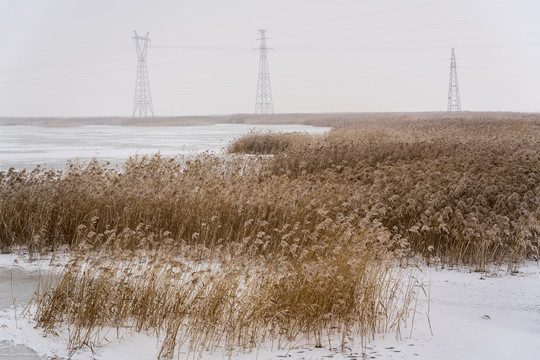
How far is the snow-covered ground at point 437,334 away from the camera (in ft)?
19.4

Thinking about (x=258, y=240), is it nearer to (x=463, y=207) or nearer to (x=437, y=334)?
(x=437, y=334)

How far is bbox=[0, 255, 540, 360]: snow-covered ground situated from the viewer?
5926mm

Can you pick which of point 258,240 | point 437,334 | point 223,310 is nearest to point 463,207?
point 437,334

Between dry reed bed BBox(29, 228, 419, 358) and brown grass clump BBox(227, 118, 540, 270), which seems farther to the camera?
brown grass clump BBox(227, 118, 540, 270)

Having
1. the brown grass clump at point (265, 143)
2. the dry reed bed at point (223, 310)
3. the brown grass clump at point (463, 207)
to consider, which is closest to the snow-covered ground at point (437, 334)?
the dry reed bed at point (223, 310)

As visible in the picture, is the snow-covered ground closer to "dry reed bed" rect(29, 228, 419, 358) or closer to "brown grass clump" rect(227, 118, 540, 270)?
"dry reed bed" rect(29, 228, 419, 358)

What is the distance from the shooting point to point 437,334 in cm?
666

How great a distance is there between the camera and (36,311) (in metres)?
6.66

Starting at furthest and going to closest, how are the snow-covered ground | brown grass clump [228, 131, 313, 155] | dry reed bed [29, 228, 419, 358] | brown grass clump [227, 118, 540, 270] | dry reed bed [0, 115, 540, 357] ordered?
brown grass clump [228, 131, 313, 155] → brown grass clump [227, 118, 540, 270] → dry reed bed [0, 115, 540, 357] → dry reed bed [29, 228, 419, 358] → the snow-covered ground

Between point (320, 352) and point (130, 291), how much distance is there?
224cm

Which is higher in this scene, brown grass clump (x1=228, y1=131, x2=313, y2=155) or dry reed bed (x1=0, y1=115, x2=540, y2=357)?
brown grass clump (x1=228, y1=131, x2=313, y2=155)

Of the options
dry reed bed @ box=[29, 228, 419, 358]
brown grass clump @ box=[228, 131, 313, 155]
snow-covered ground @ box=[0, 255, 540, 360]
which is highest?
brown grass clump @ box=[228, 131, 313, 155]

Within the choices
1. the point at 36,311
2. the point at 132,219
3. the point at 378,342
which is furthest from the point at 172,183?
the point at 378,342

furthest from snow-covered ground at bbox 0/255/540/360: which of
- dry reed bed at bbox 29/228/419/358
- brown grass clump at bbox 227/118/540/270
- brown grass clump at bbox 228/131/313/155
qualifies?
brown grass clump at bbox 228/131/313/155
